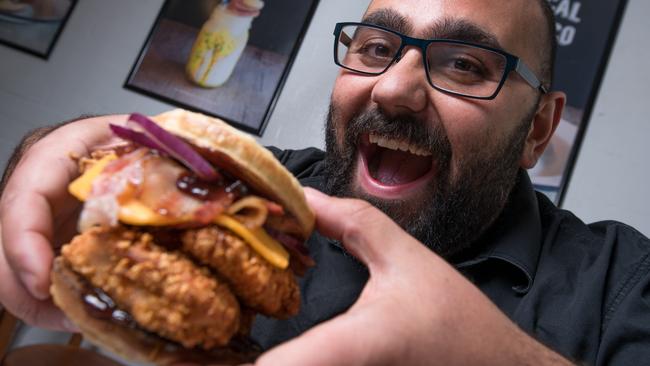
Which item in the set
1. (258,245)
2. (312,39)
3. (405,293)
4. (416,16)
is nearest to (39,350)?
(258,245)

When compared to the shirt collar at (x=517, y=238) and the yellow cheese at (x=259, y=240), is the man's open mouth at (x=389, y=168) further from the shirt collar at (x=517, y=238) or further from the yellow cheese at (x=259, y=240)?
the yellow cheese at (x=259, y=240)

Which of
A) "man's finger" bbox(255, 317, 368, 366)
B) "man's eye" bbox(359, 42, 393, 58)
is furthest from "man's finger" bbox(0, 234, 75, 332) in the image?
"man's eye" bbox(359, 42, 393, 58)

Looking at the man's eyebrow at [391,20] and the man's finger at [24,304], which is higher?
the man's eyebrow at [391,20]

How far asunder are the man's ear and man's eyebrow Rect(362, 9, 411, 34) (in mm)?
668

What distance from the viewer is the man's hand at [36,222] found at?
2.57ft

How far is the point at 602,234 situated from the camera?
1.72 metres

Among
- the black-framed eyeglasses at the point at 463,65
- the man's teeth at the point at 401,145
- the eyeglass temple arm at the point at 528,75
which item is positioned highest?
the eyeglass temple arm at the point at 528,75

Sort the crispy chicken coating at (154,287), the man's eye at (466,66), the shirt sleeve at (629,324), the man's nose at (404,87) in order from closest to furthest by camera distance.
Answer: the crispy chicken coating at (154,287)
the shirt sleeve at (629,324)
the man's nose at (404,87)
the man's eye at (466,66)

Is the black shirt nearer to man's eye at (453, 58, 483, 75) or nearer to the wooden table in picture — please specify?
man's eye at (453, 58, 483, 75)

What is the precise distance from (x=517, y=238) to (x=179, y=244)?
1.19 meters

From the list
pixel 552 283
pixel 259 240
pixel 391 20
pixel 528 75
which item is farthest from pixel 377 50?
pixel 259 240

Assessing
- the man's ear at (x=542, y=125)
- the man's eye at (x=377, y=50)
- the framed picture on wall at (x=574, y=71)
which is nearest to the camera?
the man's eye at (x=377, y=50)

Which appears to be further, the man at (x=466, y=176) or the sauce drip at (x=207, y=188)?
the man at (x=466, y=176)

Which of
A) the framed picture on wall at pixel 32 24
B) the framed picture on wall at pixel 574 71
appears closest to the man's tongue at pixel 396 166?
the framed picture on wall at pixel 574 71
